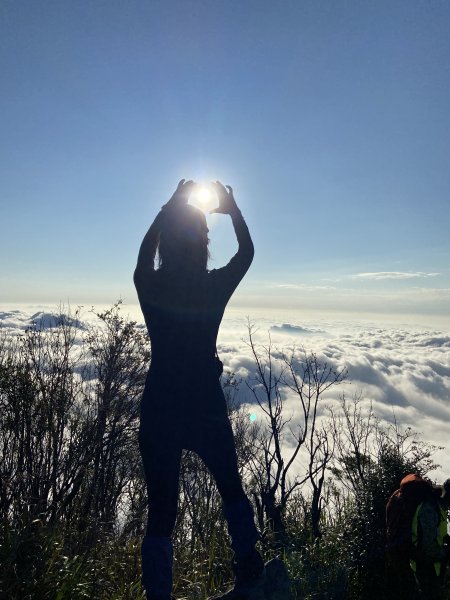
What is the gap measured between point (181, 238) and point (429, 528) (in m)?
3.58

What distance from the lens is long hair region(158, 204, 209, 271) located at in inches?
87.5

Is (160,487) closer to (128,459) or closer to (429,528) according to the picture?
(429,528)

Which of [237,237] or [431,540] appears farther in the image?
[431,540]

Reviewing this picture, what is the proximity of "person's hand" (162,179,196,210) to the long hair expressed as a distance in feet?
0.11

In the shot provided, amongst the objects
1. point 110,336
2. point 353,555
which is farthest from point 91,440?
point 353,555

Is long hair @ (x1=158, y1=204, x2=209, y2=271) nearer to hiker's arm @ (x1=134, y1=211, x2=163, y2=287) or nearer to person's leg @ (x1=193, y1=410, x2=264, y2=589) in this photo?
hiker's arm @ (x1=134, y1=211, x2=163, y2=287)

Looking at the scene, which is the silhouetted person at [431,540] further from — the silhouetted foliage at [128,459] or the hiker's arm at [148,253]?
the hiker's arm at [148,253]

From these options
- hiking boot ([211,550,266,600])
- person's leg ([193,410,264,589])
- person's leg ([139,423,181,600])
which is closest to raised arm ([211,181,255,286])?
person's leg ([193,410,264,589])

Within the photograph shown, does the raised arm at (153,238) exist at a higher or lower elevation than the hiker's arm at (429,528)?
higher

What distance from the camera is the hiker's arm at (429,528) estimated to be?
12.0ft

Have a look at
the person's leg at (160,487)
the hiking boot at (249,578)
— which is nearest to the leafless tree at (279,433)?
the hiking boot at (249,578)

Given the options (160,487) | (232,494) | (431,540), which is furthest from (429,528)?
(160,487)

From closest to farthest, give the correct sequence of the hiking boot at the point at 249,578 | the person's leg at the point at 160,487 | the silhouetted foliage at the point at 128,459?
1. the person's leg at the point at 160,487
2. the hiking boot at the point at 249,578
3. the silhouetted foliage at the point at 128,459

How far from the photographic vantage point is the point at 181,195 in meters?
2.26
